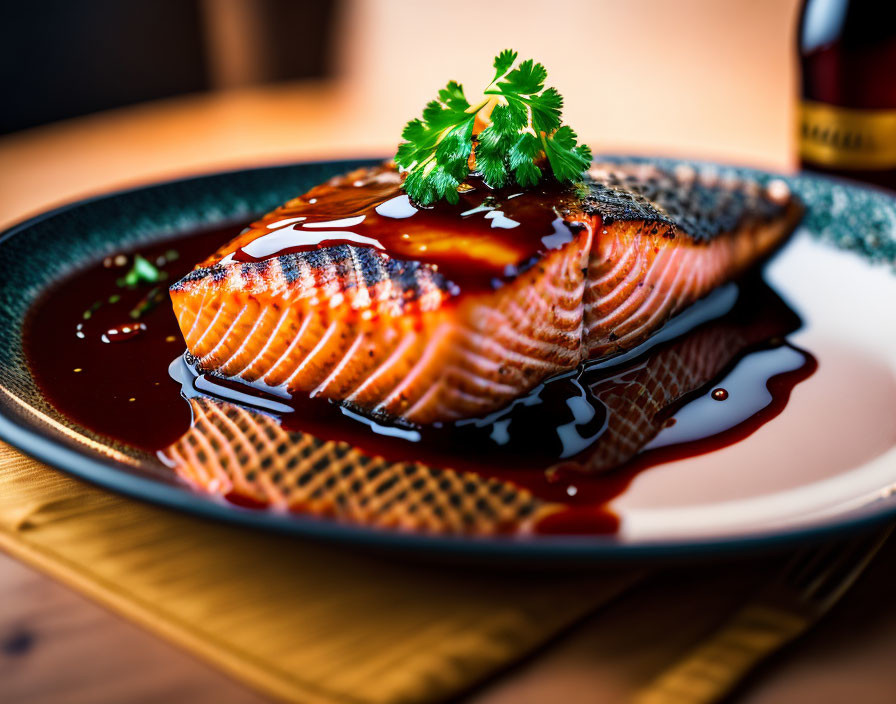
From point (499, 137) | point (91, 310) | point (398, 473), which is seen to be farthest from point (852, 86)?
point (91, 310)

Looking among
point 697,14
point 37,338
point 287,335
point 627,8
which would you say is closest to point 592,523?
point 287,335

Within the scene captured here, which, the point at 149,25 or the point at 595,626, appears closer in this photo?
the point at 595,626

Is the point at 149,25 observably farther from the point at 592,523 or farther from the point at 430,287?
the point at 592,523

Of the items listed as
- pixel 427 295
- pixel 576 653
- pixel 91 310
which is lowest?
pixel 576 653

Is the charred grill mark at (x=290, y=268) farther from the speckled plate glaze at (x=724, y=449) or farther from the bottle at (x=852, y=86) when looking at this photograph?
the bottle at (x=852, y=86)

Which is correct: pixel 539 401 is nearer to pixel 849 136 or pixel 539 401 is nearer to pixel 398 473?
pixel 398 473

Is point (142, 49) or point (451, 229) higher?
point (142, 49)

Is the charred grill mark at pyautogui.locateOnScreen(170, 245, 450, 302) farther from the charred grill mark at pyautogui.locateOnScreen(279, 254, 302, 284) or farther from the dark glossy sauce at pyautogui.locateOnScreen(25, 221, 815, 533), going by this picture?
the dark glossy sauce at pyautogui.locateOnScreen(25, 221, 815, 533)

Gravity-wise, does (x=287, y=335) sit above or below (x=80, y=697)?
above
